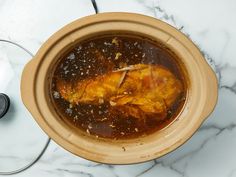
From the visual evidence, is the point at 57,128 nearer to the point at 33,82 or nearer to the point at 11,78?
the point at 33,82

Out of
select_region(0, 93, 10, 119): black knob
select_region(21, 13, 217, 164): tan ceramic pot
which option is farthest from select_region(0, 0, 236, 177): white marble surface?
select_region(21, 13, 217, 164): tan ceramic pot

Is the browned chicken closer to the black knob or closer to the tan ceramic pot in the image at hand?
the tan ceramic pot

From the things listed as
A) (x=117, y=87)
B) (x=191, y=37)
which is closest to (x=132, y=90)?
(x=117, y=87)

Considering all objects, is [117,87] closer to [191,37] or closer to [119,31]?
[119,31]

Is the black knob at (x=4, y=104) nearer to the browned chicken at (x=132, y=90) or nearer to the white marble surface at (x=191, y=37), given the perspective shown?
the white marble surface at (x=191, y=37)

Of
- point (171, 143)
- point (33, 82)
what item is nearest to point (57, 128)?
point (33, 82)

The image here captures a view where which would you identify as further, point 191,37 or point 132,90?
point 191,37

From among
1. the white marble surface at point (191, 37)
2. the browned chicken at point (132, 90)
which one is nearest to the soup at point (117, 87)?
the browned chicken at point (132, 90)
